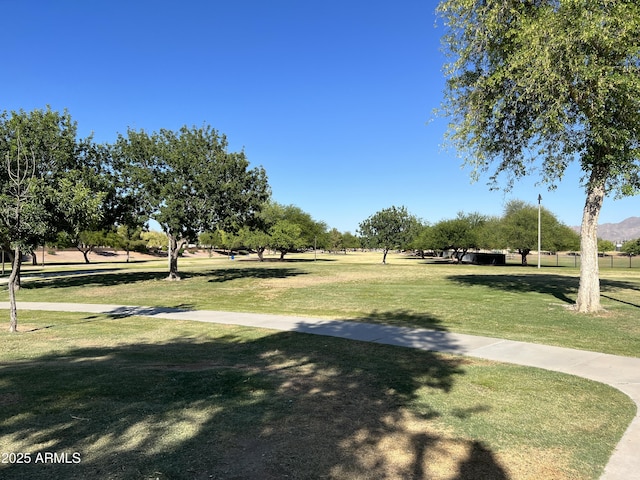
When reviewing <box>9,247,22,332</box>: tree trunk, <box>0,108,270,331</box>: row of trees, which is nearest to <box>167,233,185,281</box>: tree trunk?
<box>0,108,270,331</box>: row of trees

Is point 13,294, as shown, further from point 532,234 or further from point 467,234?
point 532,234

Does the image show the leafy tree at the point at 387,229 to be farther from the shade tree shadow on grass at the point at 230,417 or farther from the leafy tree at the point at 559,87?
the shade tree shadow on grass at the point at 230,417

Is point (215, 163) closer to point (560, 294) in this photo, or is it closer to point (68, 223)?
point (68, 223)

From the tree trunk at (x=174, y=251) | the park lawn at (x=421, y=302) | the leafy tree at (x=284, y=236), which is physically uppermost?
the leafy tree at (x=284, y=236)

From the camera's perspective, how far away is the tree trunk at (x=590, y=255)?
13.7 m

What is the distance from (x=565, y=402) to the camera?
5.54m

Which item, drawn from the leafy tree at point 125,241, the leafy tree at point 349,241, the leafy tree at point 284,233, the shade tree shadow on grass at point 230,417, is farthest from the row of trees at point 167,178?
the leafy tree at point 349,241

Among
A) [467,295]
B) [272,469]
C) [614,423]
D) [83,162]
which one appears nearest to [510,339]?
[614,423]

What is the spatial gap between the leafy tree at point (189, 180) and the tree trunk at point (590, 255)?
674 inches

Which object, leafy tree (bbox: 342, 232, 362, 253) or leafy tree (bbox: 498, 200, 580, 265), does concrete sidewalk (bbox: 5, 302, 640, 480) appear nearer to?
leafy tree (bbox: 498, 200, 580, 265)

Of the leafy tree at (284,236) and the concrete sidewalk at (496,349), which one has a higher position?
the leafy tree at (284,236)

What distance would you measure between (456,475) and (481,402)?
6.81 ft

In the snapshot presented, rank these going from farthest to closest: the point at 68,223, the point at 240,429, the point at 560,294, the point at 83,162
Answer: the point at 83,162 → the point at 560,294 → the point at 68,223 → the point at 240,429

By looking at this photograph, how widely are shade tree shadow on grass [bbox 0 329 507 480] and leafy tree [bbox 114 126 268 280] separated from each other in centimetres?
1657
